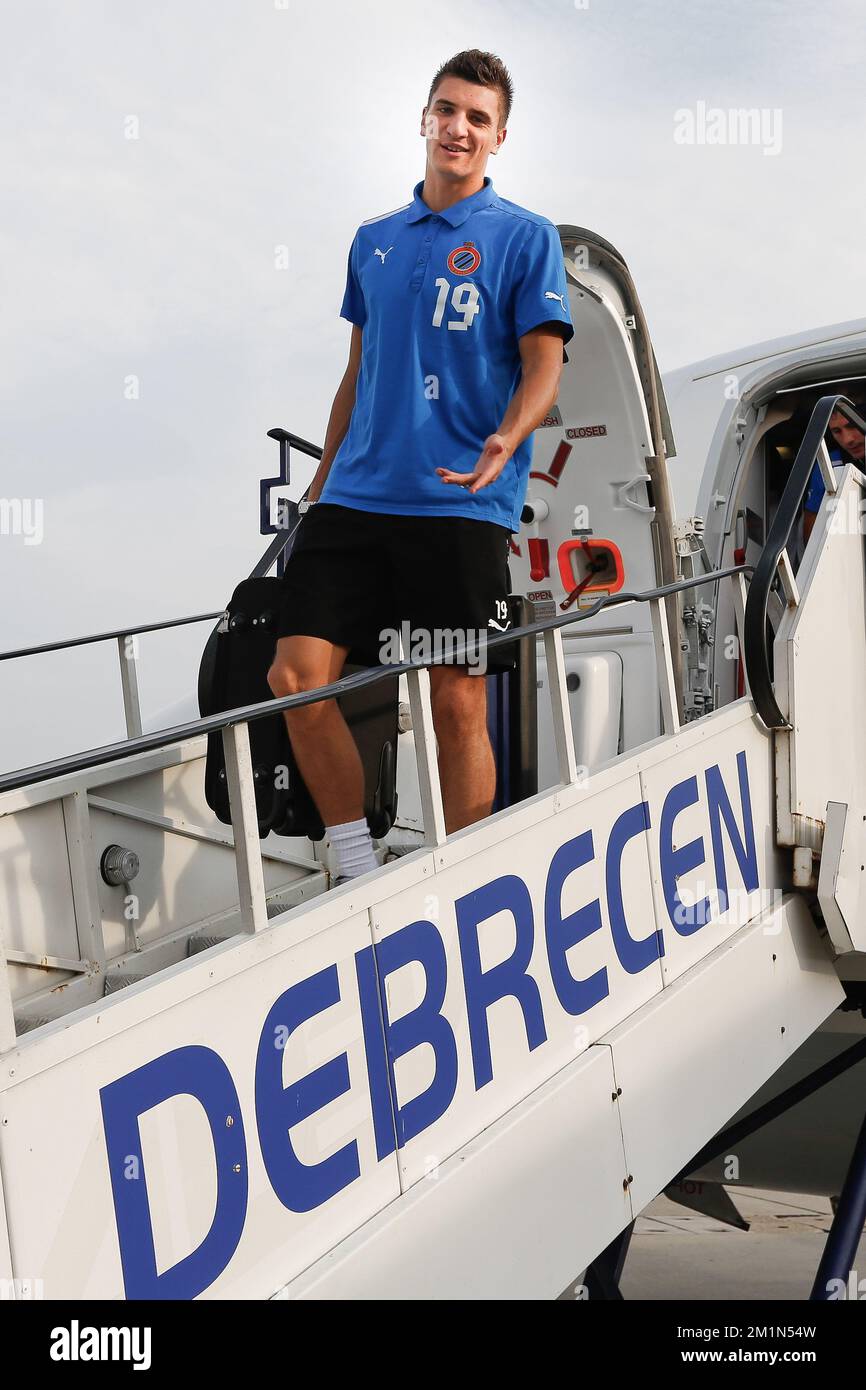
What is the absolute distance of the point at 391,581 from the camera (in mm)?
3027

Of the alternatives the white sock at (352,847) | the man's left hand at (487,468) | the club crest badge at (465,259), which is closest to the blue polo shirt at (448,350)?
the club crest badge at (465,259)

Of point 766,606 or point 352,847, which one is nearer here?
point 352,847

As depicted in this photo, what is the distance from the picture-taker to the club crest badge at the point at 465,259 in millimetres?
3020

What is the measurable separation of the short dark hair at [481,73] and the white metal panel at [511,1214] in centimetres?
237

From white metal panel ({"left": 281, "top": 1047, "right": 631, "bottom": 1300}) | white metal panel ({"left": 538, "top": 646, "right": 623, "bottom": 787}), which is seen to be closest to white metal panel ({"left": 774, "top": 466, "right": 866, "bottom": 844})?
white metal panel ({"left": 538, "top": 646, "right": 623, "bottom": 787})

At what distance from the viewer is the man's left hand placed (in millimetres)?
2777

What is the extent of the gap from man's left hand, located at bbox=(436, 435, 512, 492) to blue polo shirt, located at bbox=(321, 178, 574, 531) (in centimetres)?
17

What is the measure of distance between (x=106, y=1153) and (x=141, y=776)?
6.80ft

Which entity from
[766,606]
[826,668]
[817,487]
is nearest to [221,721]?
[766,606]

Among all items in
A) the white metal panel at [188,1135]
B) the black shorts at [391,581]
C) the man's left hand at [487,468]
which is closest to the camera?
the white metal panel at [188,1135]

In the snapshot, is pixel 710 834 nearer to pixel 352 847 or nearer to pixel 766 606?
pixel 766 606

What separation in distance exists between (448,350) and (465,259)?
23 centimetres

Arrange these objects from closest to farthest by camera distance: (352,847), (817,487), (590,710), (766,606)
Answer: (352,847), (766,606), (590,710), (817,487)

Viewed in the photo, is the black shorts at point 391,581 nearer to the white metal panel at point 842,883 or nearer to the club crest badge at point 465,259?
the club crest badge at point 465,259
